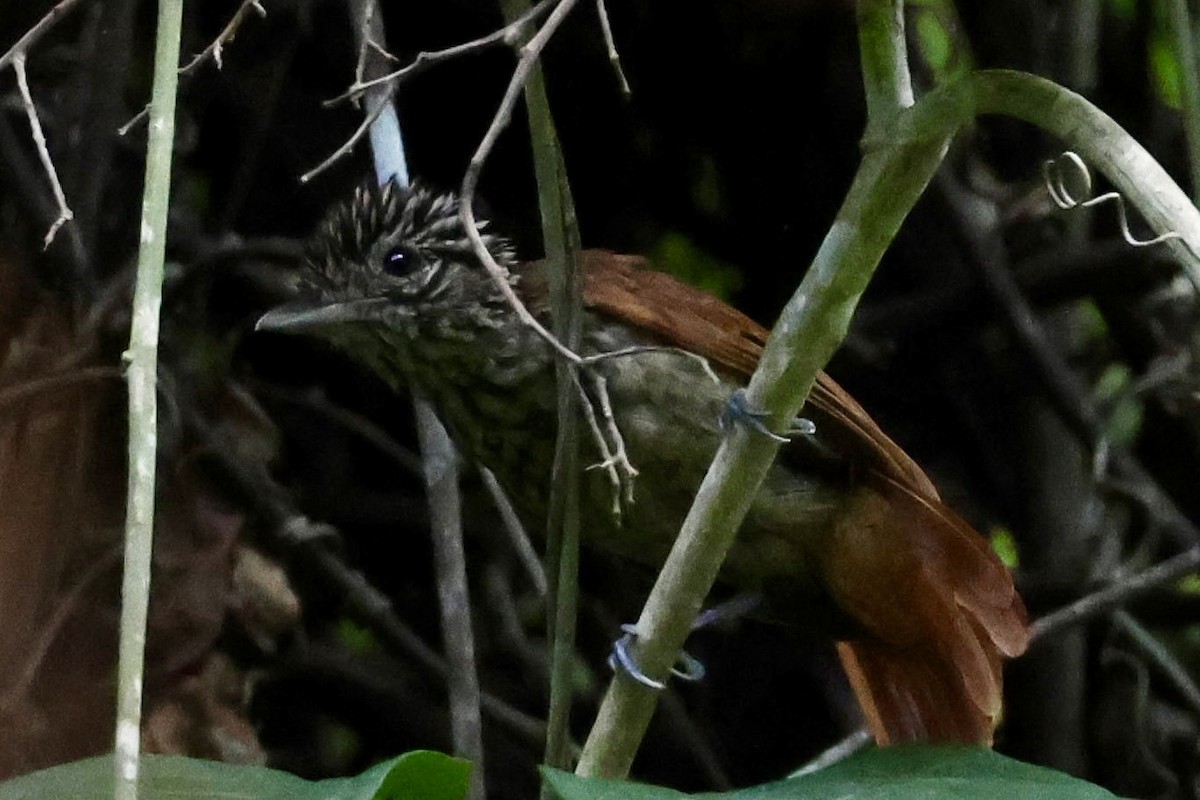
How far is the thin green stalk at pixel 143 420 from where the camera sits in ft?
2.26

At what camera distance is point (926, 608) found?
1.36 metres

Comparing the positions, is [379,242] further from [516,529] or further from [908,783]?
[908,783]

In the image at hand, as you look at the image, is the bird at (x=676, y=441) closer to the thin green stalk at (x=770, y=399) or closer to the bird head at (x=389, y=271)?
the bird head at (x=389, y=271)

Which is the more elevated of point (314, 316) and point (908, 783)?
point (314, 316)

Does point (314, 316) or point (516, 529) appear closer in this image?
point (314, 316)

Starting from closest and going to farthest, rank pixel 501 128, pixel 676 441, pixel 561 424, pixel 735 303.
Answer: pixel 501 128 < pixel 561 424 < pixel 676 441 < pixel 735 303

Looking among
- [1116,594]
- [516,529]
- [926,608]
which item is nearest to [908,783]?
[926,608]

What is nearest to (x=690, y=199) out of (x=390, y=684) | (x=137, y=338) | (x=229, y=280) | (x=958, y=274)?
(x=958, y=274)

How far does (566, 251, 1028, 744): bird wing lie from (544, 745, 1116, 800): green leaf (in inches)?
9.2

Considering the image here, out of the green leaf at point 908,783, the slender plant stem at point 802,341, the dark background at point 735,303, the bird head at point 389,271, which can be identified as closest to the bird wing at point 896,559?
the bird head at point 389,271


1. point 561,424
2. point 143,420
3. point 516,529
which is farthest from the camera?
point 516,529

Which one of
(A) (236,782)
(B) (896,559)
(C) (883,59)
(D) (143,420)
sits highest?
(C) (883,59)

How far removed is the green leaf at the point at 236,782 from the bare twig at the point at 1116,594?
94 cm

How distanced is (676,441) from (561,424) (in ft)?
0.80
